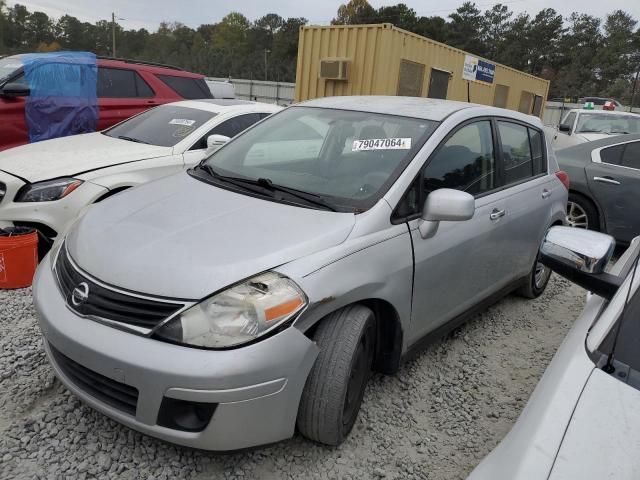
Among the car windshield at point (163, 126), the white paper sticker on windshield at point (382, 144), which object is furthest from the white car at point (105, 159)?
the white paper sticker on windshield at point (382, 144)

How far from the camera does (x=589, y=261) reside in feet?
5.78

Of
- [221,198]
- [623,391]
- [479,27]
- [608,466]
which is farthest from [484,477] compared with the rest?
[479,27]

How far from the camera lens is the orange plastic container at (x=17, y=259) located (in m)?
3.59

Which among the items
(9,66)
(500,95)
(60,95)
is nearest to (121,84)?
(60,95)

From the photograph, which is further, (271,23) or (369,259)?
(271,23)

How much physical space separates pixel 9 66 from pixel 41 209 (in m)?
3.72

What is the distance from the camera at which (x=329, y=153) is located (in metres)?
2.97

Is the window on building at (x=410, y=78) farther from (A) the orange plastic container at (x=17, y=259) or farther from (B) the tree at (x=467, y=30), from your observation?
(B) the tree at (x=467, y=30)

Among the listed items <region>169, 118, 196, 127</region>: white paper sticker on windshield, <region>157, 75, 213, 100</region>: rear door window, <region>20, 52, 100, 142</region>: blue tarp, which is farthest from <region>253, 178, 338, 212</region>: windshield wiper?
<region>157, 75, 213, 100</region>: rear door window

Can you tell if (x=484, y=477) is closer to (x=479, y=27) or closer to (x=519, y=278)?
(x=519, y=278)

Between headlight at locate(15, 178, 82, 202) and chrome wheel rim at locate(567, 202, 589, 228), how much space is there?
5.07m

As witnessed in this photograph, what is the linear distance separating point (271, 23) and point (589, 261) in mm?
90668

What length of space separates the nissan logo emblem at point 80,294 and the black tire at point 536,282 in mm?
3306

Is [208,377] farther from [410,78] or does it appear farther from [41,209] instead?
[410,78]
